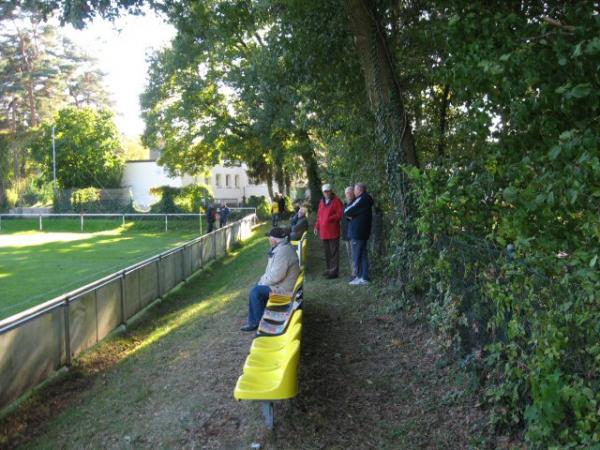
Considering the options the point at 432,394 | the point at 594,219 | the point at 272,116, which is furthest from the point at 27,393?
the point at 272,116

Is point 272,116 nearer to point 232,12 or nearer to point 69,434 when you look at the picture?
point 232,12

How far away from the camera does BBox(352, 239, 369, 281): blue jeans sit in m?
9.83

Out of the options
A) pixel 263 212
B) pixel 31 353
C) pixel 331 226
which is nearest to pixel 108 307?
pixel 31 353

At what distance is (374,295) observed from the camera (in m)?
8.91

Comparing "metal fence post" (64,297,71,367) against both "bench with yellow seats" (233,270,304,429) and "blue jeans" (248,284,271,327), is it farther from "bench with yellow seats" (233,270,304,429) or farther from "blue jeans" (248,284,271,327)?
"bench with yellow seats" (233,270,304,429)

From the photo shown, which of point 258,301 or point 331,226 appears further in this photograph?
point 331,226

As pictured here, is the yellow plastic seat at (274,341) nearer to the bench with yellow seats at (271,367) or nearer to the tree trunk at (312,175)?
the bench with yellow seats at (271,367)

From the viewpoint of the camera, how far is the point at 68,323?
25.7ft

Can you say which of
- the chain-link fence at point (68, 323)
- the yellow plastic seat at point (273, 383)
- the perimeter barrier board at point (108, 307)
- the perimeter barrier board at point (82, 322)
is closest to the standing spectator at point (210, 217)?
the chain-link fence at point (68, 323)

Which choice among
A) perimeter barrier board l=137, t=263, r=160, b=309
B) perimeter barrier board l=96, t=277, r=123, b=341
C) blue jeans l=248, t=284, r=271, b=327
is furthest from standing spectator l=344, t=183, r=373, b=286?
perimeter barrier board l=137, t=263, r=160, b=309

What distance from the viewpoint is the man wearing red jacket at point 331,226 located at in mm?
10953

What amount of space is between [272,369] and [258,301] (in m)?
2.51

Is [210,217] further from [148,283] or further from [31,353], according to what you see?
[31,353]

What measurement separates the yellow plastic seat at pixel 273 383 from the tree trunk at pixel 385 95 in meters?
4.06
